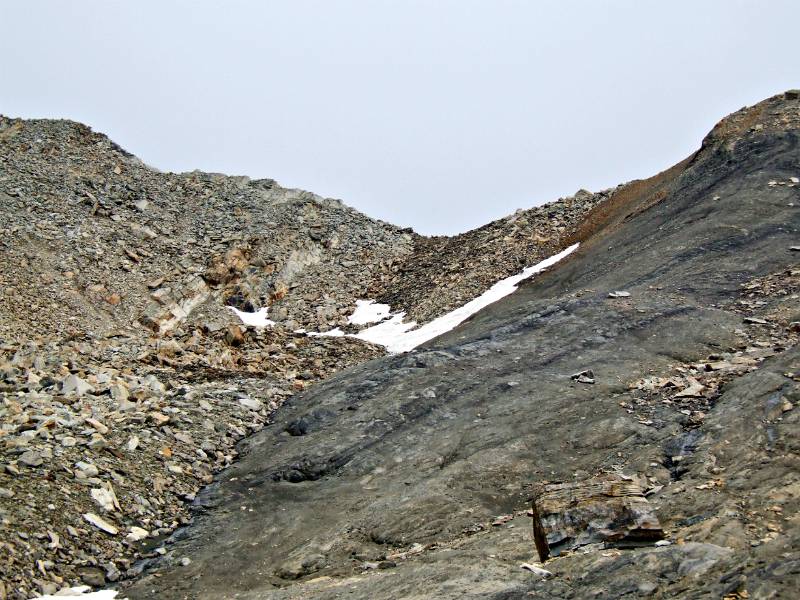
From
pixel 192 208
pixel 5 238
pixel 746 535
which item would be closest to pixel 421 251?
pixel 192 208

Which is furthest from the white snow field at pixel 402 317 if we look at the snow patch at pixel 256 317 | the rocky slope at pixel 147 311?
the rocky slope at pixel 147 311

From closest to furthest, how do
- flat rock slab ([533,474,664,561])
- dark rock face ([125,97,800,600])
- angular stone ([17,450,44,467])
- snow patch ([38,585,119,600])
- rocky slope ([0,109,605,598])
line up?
dark rock face ([125,97,800,600]) < flat rock slab ([533,474,664,561]) < snow patch ([38,585,119,600]) < rocky slope ([0,109,605,598]) < angular stone ([17,450,44,467])

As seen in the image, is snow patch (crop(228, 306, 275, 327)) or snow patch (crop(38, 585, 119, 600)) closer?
snow patch (crop(38, 585, 119, 600))

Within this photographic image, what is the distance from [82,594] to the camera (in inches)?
506

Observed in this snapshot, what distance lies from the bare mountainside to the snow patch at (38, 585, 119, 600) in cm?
21

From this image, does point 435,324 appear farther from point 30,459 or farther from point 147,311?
point 30,459

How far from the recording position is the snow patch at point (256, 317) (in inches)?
1401

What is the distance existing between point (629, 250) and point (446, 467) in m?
Answer: 14.7

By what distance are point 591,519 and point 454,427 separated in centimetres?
721

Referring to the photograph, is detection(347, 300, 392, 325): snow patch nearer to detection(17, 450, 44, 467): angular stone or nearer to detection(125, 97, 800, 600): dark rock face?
detection(125, 97, 800, 600): dark rock face

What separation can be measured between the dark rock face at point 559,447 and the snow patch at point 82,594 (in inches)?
25.6

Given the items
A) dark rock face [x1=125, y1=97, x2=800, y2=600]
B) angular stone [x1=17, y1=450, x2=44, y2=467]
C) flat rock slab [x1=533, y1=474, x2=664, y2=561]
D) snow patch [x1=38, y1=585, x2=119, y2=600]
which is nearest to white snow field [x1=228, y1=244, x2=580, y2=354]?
dark rock face [x1=125, y1=97, x2=800, y2=600]

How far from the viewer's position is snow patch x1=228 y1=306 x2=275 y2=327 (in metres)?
35.6

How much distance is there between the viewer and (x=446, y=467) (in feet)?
50.4
